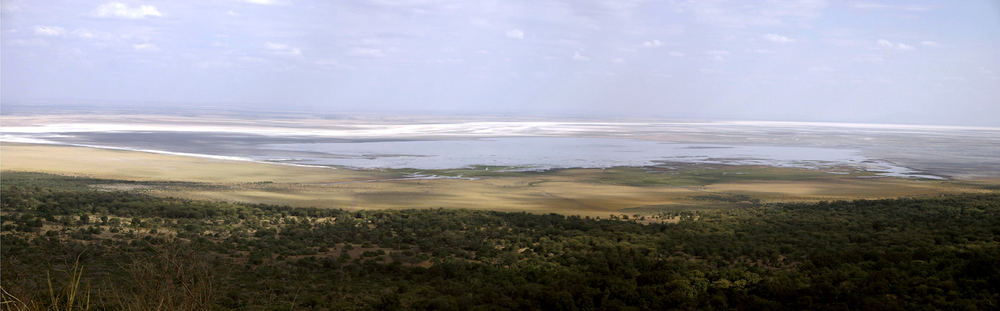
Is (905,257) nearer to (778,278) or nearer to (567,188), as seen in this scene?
(778,278)

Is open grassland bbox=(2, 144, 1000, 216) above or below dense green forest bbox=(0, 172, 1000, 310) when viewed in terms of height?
above

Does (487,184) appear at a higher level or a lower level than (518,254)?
higher

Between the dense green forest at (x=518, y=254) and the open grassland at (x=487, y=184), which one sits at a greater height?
the open grassland at (x=487, y=184)

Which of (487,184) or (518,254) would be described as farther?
(487,184)

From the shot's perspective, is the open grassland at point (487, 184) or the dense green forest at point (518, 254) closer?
the dense green forest at point (518, 254)
